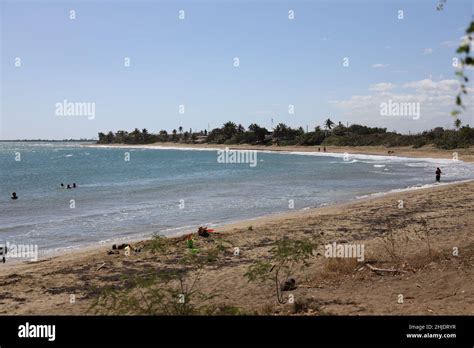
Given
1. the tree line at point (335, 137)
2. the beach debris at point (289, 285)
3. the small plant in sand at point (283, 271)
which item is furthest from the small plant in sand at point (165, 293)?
the tree line at point (335, 137)

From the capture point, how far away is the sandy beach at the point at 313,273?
7.51 metres

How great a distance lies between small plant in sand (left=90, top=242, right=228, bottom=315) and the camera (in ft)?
20.6

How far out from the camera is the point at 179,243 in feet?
48.3

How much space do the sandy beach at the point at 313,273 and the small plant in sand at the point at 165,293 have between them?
0.54 ft

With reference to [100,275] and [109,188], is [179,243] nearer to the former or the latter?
[100,275]

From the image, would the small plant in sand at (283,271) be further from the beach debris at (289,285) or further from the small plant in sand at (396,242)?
the small plant in sand at (396,242)

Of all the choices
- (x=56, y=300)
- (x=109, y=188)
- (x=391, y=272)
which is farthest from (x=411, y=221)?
(x=109, y=188)

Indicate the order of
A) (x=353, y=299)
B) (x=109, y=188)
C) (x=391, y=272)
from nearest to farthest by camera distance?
(x=353, y=299)
(x=391, y=272)
(x=109, y=188)

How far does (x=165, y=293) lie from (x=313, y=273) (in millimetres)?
3416

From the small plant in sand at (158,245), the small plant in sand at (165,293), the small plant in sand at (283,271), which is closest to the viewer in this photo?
the small plant in sand at (165,293)

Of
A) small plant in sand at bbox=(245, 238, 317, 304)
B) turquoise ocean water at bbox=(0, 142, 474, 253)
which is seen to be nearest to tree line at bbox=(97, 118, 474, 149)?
turquoise ocean water at bbox=(0, 142, 474, 253)

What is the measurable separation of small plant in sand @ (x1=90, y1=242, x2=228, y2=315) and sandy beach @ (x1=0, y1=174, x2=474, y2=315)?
0.54ft
